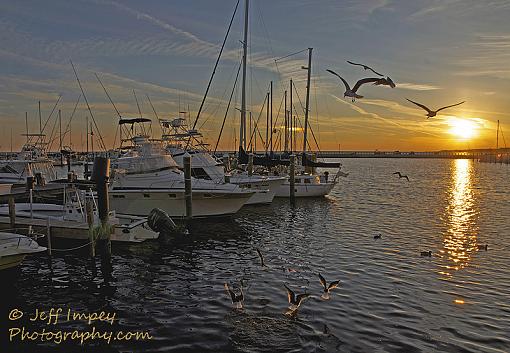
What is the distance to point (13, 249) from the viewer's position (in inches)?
451

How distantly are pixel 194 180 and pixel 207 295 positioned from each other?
1257 centimetres

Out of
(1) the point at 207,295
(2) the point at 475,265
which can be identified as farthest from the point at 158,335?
(2) the point at 475,265

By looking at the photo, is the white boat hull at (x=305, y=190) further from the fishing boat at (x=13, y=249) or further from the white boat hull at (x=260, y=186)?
the fishing boat at (x=13, y=249)

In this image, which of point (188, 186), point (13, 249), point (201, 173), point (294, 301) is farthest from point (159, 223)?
point (201, 173)

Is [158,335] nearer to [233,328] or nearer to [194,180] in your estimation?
[233,328]

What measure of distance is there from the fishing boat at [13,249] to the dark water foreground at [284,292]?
754 millimetres

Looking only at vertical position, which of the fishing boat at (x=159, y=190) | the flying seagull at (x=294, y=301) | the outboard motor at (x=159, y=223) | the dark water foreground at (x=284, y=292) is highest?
the fishing boat at (x=159, y=190)

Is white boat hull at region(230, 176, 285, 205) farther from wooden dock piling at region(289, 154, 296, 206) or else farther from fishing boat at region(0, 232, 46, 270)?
fishing boat at region(0, 232, 46, 270)

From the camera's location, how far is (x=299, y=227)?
23.2 m

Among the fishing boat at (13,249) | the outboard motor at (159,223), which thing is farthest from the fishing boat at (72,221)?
the fishing boat at (13,249)

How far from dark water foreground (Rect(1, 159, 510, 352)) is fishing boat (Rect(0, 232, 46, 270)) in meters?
0.75

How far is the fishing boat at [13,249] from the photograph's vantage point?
11383mm

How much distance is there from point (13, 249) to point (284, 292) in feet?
24.9

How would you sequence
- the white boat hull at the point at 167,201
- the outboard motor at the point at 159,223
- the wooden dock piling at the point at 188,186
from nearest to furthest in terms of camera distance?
the outboard motor at the point at 159,223
the wooden dock piling at the point at 188,186
the white boat hull at the point at 167,201
